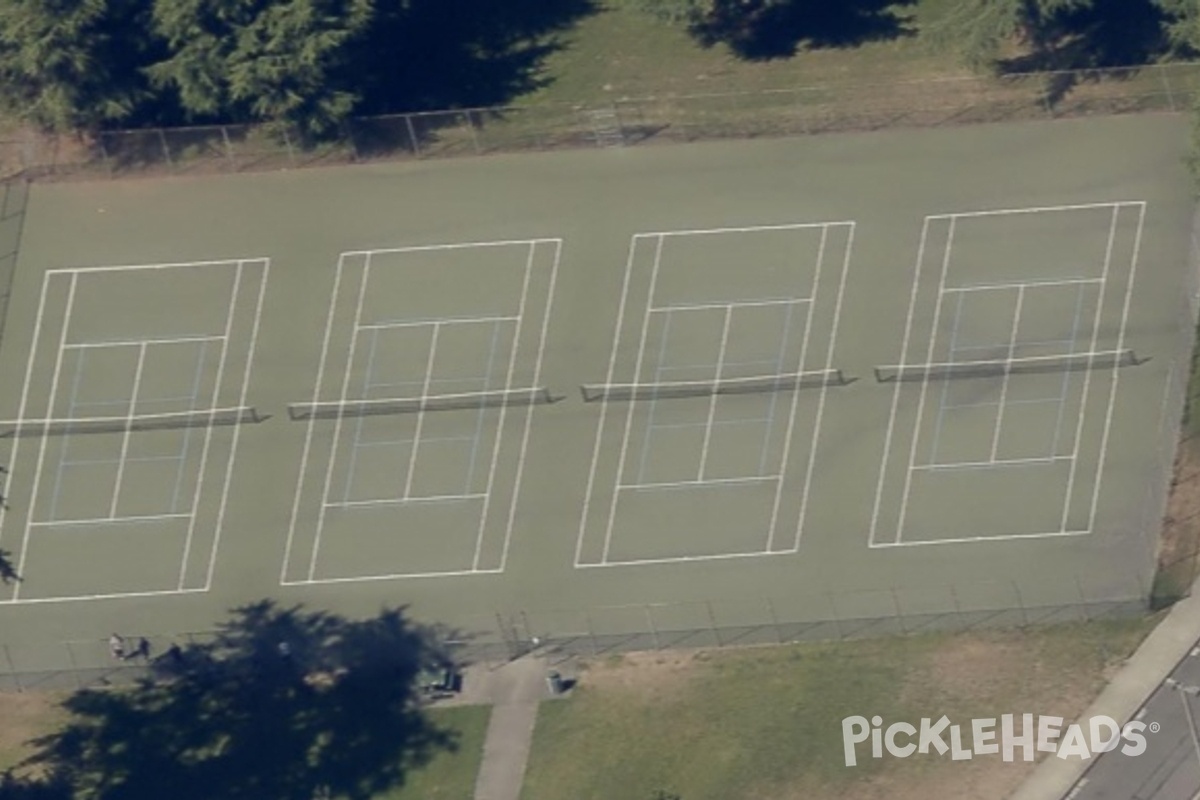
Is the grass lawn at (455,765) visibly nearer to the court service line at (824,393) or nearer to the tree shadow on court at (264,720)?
the tree shadow on court at (264,720)

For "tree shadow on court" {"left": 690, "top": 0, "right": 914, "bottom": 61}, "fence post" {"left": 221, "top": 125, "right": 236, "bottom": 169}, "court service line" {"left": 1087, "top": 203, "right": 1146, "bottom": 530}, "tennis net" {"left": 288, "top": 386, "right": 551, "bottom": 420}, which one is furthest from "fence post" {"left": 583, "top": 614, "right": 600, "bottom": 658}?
"tree shadow on court" {"left": 690, "top": 0, "right": 914, "bottom": 61}

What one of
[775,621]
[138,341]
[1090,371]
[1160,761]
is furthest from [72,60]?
[1160,761]

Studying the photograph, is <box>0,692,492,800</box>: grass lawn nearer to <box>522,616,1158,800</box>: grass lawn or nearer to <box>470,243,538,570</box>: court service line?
<box>522,616,1158,800</box>: grass lawn

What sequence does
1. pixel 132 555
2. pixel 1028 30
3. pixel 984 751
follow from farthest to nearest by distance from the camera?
pixel 1028 30 < pixel 132 555 < pixel 984 751

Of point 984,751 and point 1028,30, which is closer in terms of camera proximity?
point 984,751

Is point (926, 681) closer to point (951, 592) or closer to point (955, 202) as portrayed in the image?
point (951, 592)

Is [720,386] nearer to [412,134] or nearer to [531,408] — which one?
[531,408]

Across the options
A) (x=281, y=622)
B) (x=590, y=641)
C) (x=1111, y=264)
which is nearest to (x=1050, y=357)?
(x=1111, y=264)
